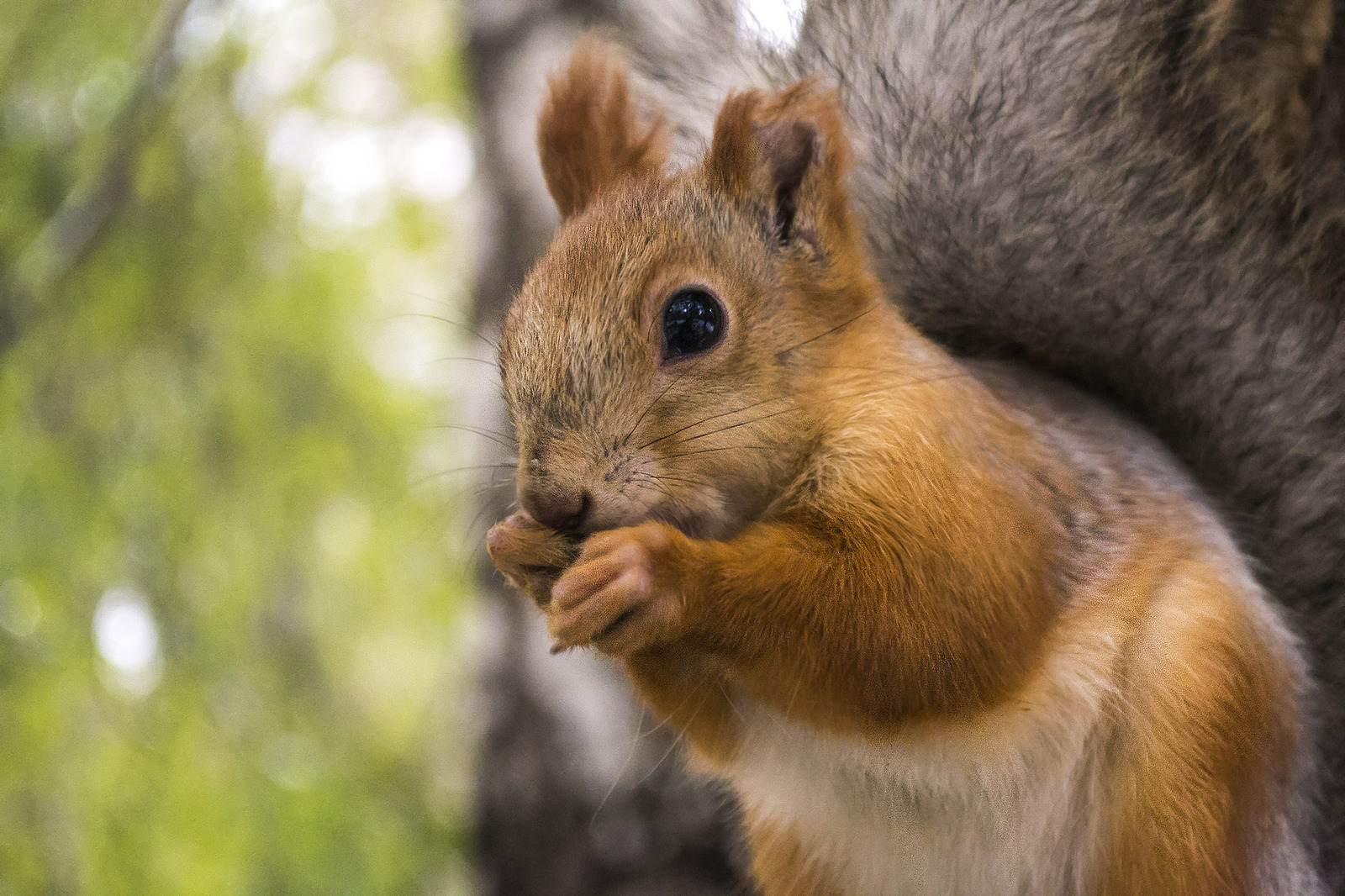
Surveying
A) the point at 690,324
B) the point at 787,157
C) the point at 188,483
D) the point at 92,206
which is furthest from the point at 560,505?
the point at 188,483

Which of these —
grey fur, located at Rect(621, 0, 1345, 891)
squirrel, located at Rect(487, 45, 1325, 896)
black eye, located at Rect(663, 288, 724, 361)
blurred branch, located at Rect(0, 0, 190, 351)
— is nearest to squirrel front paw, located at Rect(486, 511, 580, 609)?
squirrel, located at Rect(487, 45, 1325, 896)

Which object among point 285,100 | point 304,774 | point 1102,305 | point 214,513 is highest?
point 285,100

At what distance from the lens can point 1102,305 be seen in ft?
2.81

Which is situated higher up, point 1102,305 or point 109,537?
point 1102,305

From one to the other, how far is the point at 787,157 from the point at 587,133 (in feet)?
0.54

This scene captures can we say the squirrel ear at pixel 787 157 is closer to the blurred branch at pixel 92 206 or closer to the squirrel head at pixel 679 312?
the squirrel head at pixel 679 312

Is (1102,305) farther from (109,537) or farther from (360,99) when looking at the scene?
(360,99)

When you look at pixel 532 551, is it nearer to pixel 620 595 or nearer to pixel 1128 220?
pixel 620 595

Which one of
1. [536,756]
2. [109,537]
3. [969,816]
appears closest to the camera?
[969,816]

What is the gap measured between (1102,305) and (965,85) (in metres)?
0.22

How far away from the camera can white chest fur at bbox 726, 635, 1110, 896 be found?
2.25ft

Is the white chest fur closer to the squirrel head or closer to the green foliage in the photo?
the squirrel head

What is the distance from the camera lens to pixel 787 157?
2.28 ft

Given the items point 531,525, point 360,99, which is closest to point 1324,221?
point 531,525
